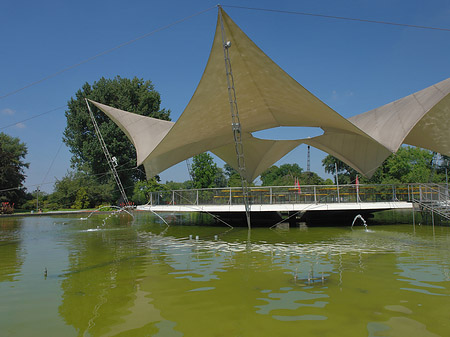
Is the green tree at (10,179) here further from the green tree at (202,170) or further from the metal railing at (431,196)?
the metal railing at (431,196)

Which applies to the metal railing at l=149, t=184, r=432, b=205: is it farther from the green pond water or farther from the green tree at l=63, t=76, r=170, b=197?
the green tree at l=63, t=76, r=170, b=197

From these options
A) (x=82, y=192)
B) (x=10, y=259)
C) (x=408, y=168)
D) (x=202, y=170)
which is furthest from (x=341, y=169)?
(x=10, y=259)

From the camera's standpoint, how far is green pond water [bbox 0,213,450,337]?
3.97 m

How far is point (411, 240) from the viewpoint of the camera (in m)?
11.3

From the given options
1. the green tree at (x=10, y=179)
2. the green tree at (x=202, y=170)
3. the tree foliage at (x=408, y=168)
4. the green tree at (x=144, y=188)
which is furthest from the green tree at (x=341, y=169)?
the green tree at (x=10, y=179)

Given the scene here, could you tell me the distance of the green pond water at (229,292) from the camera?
13.0ft

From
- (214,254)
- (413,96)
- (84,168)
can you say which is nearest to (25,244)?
(214,254)

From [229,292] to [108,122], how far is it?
34.8 m

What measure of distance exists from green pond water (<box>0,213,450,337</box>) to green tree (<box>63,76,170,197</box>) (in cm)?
2704

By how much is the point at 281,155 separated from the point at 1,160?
29.7 meters

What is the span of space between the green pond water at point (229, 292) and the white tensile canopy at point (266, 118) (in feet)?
17.4

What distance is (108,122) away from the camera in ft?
121

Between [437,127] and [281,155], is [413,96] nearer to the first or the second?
[437,127]

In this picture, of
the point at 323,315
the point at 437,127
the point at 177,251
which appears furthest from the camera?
the point at 437,127
